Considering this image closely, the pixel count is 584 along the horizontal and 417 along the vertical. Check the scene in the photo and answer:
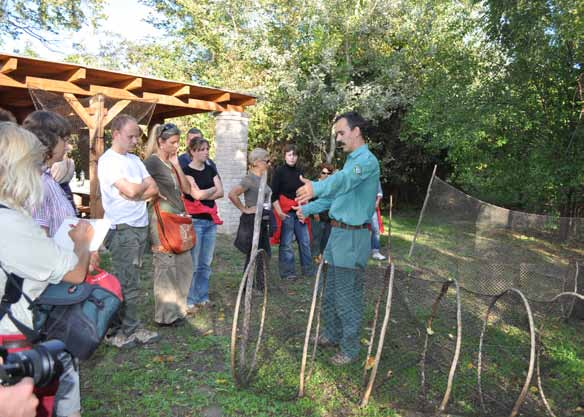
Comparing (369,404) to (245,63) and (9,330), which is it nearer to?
(9,330)

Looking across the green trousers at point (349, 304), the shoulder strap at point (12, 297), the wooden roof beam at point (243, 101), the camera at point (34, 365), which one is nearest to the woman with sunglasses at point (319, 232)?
the green trousers at point (349, 304)

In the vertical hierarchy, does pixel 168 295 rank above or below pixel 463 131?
below

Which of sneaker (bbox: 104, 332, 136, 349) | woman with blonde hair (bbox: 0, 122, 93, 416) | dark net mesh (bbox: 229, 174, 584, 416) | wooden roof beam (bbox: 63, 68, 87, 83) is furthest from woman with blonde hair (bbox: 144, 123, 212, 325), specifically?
wooden roof beam (bbox: 63, 68, 87, 83)

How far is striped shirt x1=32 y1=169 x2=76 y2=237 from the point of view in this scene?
2.53m

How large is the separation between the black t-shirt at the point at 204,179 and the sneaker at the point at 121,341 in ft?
4.78

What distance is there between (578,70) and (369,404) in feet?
25.9

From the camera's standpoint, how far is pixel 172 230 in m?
4.20

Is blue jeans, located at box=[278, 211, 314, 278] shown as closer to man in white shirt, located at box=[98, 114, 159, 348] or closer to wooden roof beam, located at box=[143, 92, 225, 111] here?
man in white shirt, located at box=[98, 114, 159, 348]

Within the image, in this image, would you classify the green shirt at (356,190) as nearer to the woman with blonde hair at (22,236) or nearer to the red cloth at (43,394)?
the woman with blonde hair at (22,236)

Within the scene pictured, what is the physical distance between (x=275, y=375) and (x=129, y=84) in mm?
6085

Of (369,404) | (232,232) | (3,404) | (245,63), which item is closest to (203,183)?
(369,404)

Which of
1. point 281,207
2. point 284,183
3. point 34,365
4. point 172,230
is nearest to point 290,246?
point 281,207

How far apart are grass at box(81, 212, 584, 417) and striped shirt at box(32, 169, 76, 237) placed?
141 cm

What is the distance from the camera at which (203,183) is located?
491 cm
